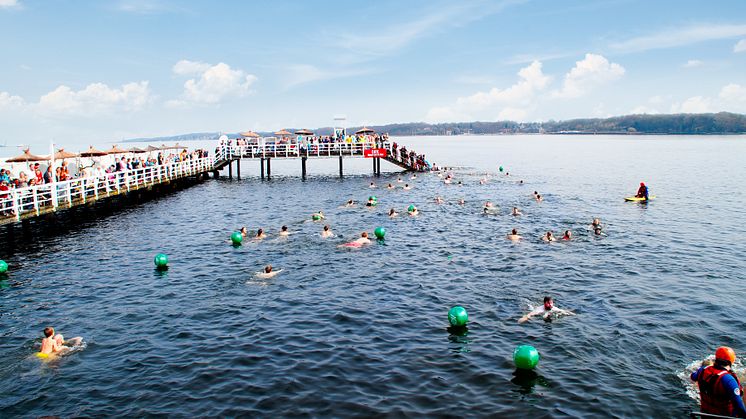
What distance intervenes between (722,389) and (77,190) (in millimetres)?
35637

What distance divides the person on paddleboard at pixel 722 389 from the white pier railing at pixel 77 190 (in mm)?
27975

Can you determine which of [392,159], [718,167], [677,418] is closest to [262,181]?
[392,159]

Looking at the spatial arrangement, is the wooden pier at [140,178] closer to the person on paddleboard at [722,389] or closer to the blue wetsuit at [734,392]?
the person on paddleboard at [722,389]

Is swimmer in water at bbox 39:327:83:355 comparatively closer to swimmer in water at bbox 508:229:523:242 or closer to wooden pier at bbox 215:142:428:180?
swimmer in water at bbox 508:229:523:242

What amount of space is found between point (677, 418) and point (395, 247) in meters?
16.9

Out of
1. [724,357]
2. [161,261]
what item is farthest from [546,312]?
[161,261]

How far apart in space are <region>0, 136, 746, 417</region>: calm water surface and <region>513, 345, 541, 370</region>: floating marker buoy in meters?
0.42

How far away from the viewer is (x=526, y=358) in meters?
13.2

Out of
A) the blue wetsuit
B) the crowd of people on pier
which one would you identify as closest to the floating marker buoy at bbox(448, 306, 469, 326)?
the blue wetsuit

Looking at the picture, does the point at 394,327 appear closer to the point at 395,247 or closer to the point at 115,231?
the point at 395,247

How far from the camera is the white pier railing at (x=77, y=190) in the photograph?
1038 inches

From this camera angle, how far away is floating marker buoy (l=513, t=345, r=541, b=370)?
522 inches

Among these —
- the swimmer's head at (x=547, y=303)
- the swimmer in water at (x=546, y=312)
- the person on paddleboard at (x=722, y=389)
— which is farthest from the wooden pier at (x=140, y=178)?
the person on paddleboard at (x=722, y=389)

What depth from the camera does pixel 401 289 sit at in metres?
20.2
